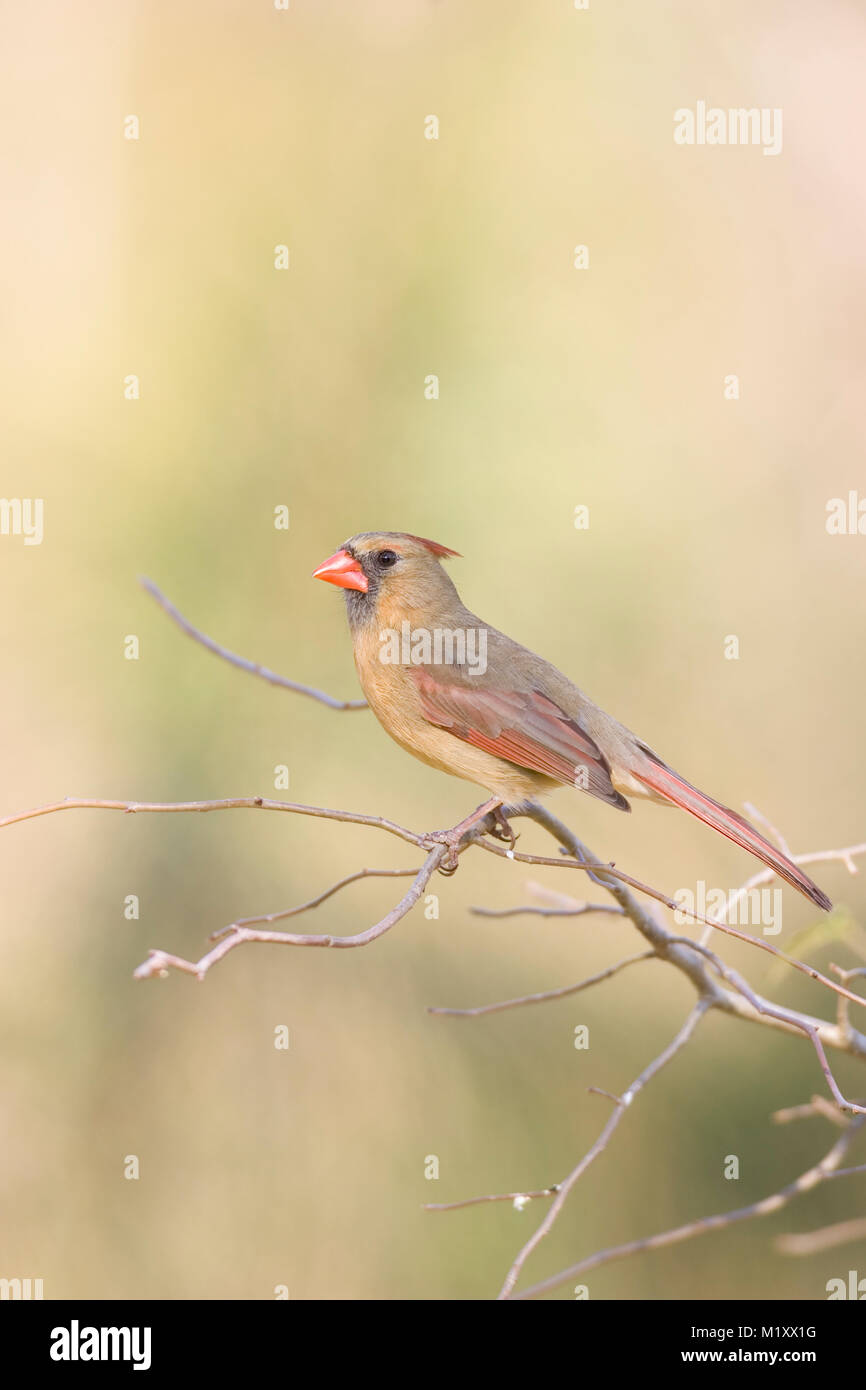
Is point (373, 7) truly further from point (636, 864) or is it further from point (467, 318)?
point (636, 864)

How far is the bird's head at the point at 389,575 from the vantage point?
3.14m

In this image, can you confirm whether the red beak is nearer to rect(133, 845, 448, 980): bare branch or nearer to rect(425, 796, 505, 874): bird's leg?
rect(425, 796, 505, 874): bird's leg

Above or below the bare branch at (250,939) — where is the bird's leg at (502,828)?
above

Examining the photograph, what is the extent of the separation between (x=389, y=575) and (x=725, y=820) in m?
1.02

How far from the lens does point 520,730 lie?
295 centimetres

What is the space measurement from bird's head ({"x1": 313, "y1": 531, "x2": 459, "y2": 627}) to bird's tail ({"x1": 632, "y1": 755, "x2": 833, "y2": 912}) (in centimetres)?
68

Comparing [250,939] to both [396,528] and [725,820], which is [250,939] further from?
[396,528]

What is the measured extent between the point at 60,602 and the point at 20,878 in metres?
1.08

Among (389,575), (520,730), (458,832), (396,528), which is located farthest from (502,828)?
(396,528)

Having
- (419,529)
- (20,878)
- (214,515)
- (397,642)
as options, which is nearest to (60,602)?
(214,515)

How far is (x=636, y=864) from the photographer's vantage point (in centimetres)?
443

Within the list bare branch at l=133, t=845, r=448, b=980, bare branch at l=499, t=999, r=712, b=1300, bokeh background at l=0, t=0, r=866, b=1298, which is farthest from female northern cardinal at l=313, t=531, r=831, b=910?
bokeh background at l=0, t=0, r=866, b=1298

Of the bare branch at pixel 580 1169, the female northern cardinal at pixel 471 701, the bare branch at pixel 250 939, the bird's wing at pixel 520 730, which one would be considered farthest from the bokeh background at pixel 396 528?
the bare branch at pixel 250 939

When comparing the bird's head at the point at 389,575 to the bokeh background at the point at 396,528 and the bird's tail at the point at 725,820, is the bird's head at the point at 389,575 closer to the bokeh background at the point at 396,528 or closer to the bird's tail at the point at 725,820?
the bird's tail at the point at 725,820
